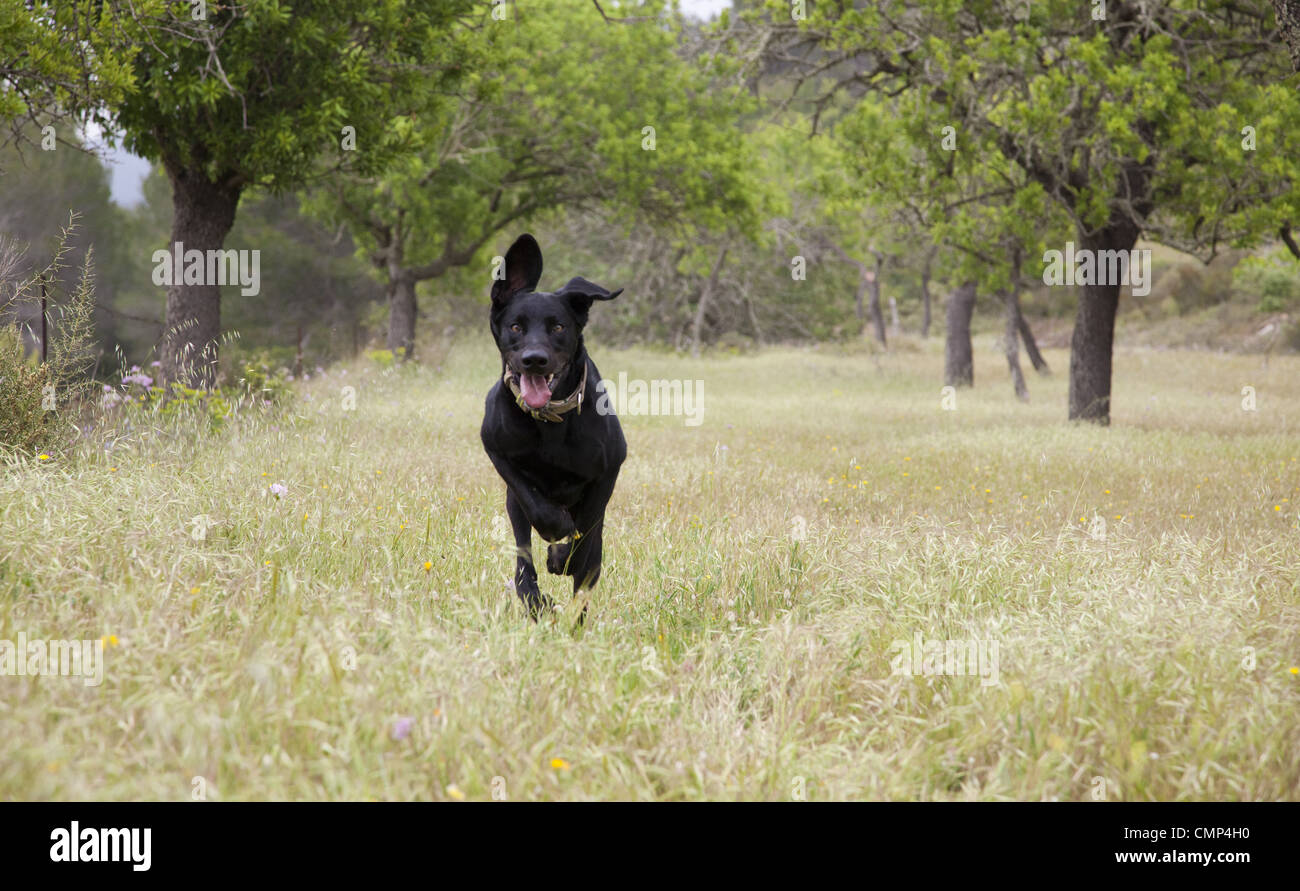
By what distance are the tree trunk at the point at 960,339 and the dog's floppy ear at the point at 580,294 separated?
742 inches

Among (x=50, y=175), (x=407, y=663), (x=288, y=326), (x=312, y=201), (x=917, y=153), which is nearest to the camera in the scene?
(x=407, y=663)

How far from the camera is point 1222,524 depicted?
254 inches

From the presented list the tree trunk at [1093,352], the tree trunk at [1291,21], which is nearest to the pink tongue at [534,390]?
the tree trunk at [1291,21]

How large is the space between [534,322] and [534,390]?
0.34 m

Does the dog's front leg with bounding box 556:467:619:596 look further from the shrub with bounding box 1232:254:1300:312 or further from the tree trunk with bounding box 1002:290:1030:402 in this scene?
the shrub with bounding box 1232:254:1300:312

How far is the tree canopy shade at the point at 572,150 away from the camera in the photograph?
62.0ft

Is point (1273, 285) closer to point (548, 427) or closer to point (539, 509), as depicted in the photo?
point (548, 427)

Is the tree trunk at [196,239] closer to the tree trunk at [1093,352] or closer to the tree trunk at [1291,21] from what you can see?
the tree trunk at [1291,21]

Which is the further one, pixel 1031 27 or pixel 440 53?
pixel 1031 27

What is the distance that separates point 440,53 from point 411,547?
7.57 meters

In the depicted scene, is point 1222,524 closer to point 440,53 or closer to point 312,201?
point 440,53

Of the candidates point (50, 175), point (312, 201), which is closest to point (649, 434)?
point (312, 201)

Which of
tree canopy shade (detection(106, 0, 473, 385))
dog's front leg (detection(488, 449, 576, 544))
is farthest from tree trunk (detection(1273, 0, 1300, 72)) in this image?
tree canopy shade (detection(106, 0, 473, 385))

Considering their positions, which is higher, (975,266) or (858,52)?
(858,52)
